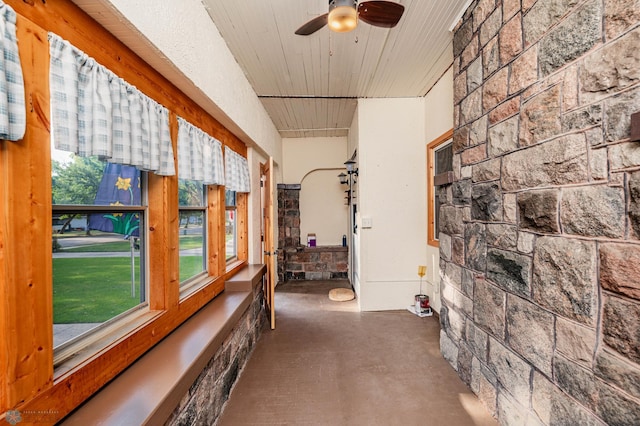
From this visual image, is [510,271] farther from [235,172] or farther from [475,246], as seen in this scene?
[235,172]

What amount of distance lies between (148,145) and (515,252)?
222cm

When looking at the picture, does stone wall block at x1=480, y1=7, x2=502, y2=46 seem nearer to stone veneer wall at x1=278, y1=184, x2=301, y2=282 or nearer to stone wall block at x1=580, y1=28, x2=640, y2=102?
stone wall block at x1=580, y1=28, x2=640, y2=102

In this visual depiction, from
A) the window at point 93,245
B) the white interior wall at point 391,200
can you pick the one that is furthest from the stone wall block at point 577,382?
the white interior wall at point 391,200

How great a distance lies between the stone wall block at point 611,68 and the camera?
101 cm

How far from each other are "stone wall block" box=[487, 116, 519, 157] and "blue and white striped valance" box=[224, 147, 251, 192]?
7.51 ft

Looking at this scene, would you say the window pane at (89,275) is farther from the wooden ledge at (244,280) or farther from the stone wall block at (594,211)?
the stone wall block at (594,211)

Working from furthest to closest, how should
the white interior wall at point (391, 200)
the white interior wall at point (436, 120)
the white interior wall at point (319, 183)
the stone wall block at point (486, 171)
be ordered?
Result: the white interior wall at point (319, 183) < the white interior wall at point (391, 200) < the white interior wall at point (436, 120) < the stone wall block at point (486, 171)

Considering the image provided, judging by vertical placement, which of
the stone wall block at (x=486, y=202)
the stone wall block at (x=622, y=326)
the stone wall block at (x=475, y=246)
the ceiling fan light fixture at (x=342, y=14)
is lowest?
the stone wall block at (x=622, y=326)

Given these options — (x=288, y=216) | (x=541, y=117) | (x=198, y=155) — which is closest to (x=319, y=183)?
(x=288, y=216)

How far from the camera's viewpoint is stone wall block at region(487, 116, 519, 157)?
1.62 meters

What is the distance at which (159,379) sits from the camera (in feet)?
4.20

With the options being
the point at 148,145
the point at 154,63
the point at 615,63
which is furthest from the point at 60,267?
the point at 615,63

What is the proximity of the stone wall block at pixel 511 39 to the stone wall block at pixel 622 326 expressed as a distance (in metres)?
1.42

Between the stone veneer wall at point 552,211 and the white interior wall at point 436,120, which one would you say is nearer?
the stone veneer wall at point 552,211
